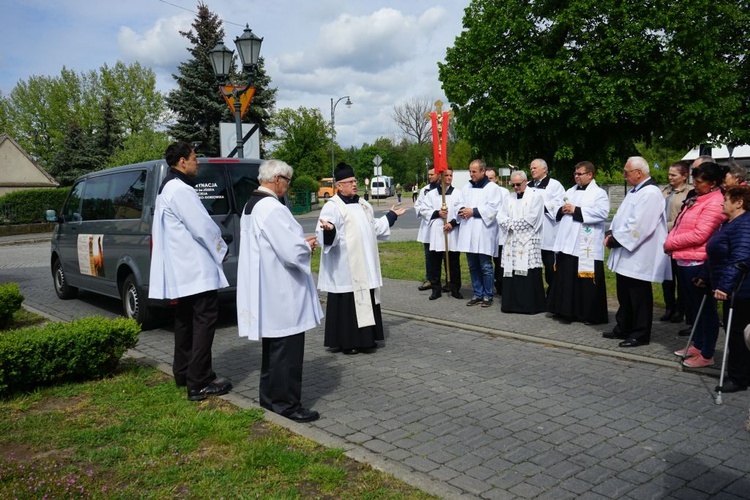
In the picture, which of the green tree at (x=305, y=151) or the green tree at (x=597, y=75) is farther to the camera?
the green tree at (x=305, y=151)

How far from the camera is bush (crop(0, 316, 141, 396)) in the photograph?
5703 mm

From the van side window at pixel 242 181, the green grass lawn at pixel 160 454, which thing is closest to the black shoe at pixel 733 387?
the green grass lawn at pixel 160 454

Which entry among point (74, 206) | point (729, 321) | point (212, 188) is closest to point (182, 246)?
point (212, 188)

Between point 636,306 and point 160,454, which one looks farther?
point 636,306

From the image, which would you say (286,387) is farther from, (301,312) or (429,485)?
(429,485)

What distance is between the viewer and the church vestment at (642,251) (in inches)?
280

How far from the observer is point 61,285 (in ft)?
38.2

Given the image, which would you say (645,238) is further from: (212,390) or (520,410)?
(212,390)

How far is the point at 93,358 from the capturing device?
20.2 feet

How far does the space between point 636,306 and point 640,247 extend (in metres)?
0.67

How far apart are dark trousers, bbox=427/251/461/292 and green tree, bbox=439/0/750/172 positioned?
17.8 m

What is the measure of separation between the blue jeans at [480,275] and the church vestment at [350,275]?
123 inches

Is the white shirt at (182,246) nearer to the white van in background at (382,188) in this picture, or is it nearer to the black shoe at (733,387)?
the black shoe at (733,387)

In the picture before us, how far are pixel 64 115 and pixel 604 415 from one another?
64.2 meters
